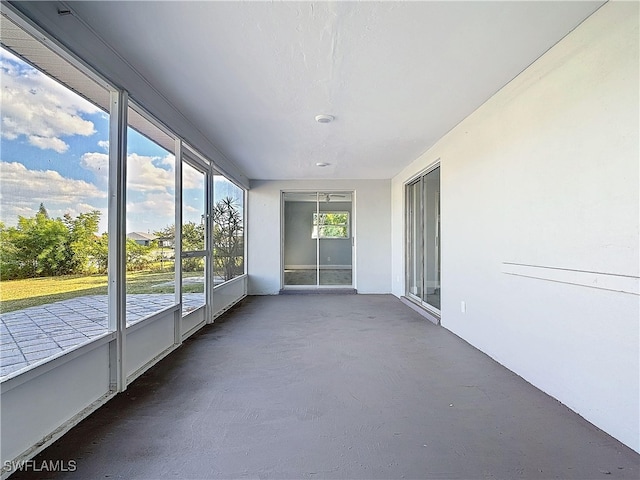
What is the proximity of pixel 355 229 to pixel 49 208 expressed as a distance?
6.03m

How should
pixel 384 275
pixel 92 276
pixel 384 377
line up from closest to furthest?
pixel 92 276 < pixel 384 377 < pixel 384 275

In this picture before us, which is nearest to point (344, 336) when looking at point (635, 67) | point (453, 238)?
point (453, 238)

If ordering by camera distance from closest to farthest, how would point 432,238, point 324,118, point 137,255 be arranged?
1. point 137,255
2. point 324,118
3. point 432,238

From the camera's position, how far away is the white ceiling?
205cm

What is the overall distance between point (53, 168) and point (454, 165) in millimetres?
3796


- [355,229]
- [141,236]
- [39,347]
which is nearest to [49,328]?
[39,347]

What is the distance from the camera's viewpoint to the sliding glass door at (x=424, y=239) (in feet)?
16.9

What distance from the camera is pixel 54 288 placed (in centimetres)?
212

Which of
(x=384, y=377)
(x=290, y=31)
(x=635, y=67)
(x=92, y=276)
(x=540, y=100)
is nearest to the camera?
(x=635, y=67)

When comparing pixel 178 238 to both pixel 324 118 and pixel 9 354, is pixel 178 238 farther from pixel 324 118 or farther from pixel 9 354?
pixel 9 354

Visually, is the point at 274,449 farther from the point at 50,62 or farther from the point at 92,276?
the point at 50,62

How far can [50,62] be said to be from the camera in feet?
6.66

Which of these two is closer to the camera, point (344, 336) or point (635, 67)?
point (635, 67)

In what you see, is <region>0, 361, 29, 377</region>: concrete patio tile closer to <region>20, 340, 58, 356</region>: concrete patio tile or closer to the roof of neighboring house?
<region>20, 340, 58, 356</region>: concrete patio tile
